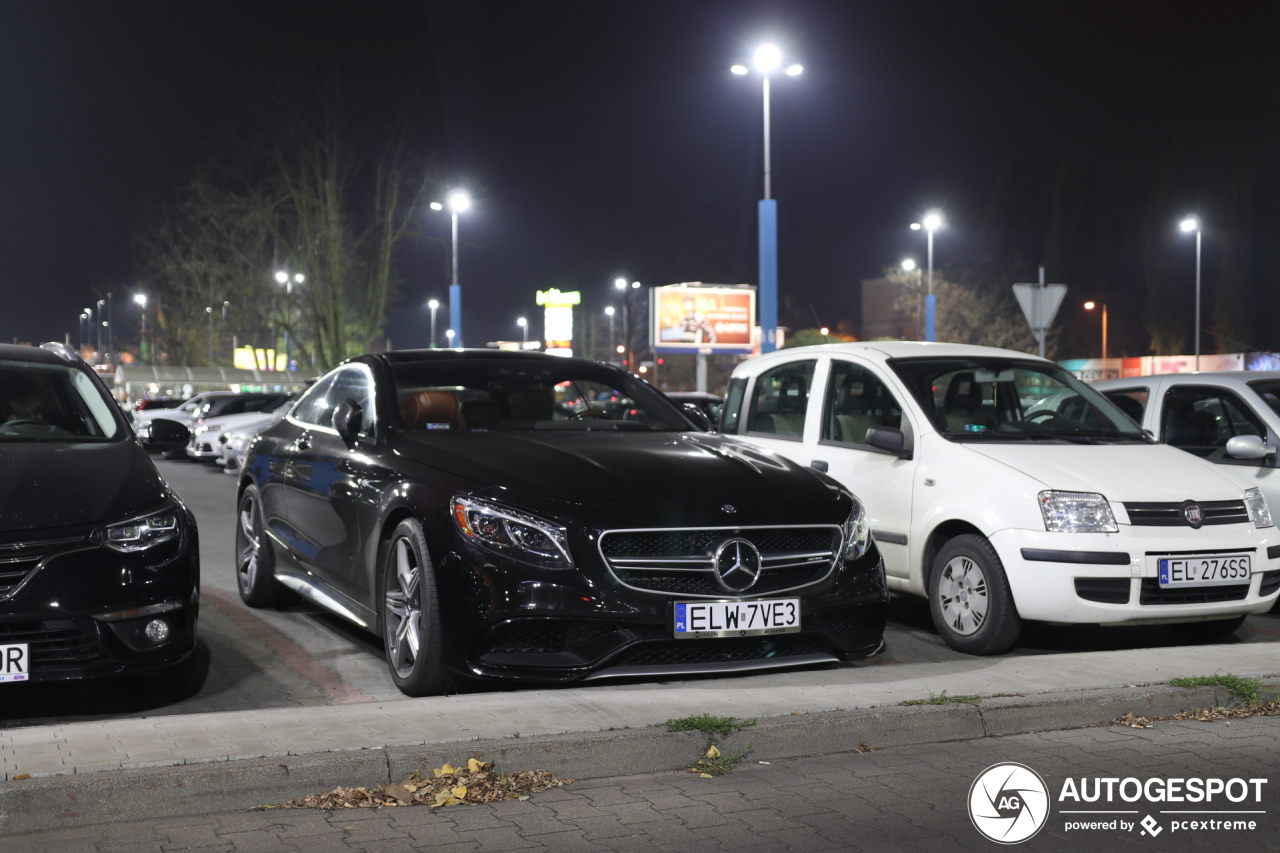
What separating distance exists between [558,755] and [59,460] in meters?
2.65

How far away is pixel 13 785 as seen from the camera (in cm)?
427

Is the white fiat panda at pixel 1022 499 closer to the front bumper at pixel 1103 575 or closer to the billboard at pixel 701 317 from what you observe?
the front bumper at pixel 1103 575

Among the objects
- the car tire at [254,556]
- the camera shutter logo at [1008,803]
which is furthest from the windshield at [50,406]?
the camera shutter logo at [1008,803]

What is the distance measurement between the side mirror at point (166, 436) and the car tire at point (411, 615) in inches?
66.9

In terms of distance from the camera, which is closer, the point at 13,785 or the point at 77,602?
the point at 13,785

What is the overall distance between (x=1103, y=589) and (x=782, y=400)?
2879 millimetres

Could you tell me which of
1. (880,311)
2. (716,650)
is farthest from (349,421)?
(880,311)

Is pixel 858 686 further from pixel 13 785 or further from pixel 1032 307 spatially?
pixel 1032 307

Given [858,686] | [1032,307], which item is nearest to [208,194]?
[1032,307]

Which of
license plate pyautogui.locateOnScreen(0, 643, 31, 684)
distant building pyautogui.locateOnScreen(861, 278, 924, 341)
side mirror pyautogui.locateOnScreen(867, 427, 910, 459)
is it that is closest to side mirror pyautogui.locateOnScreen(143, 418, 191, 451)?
license plate pyautogui.locateOnScreen(0, 643, 31, 684)

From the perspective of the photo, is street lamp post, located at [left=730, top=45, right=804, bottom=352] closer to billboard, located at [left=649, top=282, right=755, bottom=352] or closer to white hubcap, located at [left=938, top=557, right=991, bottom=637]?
white hubcap, located at [left=938, top=557, right=991, bottom=637]

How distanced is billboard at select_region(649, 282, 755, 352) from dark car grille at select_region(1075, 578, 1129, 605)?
155 ft

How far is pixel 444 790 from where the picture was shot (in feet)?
15.1

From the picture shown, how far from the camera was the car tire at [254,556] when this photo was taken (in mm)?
8227
